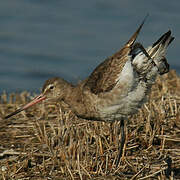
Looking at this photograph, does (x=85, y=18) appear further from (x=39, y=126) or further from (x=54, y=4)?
(x=39, y=126)

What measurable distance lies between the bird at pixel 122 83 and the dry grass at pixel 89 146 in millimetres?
223

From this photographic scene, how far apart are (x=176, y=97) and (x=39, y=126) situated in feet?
7.52

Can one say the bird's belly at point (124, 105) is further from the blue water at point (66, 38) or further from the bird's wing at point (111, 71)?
the blue water at point (66, 38)

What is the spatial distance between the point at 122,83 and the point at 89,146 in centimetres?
92

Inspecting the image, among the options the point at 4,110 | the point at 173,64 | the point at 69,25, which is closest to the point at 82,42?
the point at 69,25

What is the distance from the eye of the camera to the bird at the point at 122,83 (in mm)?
5984

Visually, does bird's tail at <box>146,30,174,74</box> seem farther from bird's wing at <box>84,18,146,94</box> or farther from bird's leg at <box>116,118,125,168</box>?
bird's leg at <box>116,118,125,168</box>

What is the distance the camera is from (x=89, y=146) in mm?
6309

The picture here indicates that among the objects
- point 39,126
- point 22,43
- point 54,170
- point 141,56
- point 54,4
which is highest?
point 54,4

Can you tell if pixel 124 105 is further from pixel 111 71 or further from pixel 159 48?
pixel 159 48

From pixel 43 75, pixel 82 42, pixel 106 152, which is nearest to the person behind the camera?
pixel 106 152

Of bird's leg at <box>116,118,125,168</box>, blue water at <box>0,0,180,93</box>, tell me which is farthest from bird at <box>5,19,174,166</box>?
blue water at <box>0,0,180,93</box>

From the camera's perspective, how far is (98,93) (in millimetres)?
6176

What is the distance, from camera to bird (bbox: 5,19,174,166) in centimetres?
598
